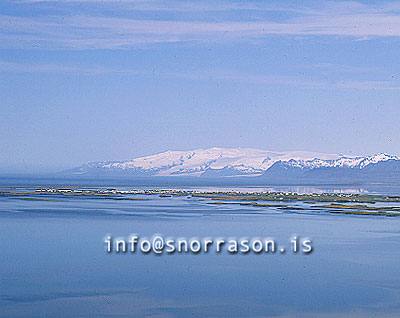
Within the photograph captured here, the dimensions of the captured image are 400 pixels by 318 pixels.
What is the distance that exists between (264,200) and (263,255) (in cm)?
4150

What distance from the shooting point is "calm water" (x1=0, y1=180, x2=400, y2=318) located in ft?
60.7

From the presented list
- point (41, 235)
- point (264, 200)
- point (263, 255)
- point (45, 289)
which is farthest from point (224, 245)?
point (264, 200)

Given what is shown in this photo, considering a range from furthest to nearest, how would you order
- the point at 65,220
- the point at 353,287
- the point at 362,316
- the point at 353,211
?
the point at 353,211, the point at 65,220, the point at 353,287, the point at 362,316

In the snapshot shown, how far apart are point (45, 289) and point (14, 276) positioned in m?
2.28

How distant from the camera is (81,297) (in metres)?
19.4

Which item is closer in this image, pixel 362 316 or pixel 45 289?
pixel 362 316

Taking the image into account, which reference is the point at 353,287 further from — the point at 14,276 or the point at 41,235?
the point at 41,235

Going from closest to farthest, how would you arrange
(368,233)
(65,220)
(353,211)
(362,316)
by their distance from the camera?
(362,316) < (368,233) < (65,220) < (353,211)

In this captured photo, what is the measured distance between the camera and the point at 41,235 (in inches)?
1296

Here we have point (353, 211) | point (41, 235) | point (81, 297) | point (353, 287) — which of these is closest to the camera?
point (81, 297)

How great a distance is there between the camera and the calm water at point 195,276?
18.5m

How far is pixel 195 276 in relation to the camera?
74.8 ft

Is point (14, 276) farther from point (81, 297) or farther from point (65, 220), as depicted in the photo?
point (65, 220)

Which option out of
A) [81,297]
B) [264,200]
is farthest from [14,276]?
[264,200]
